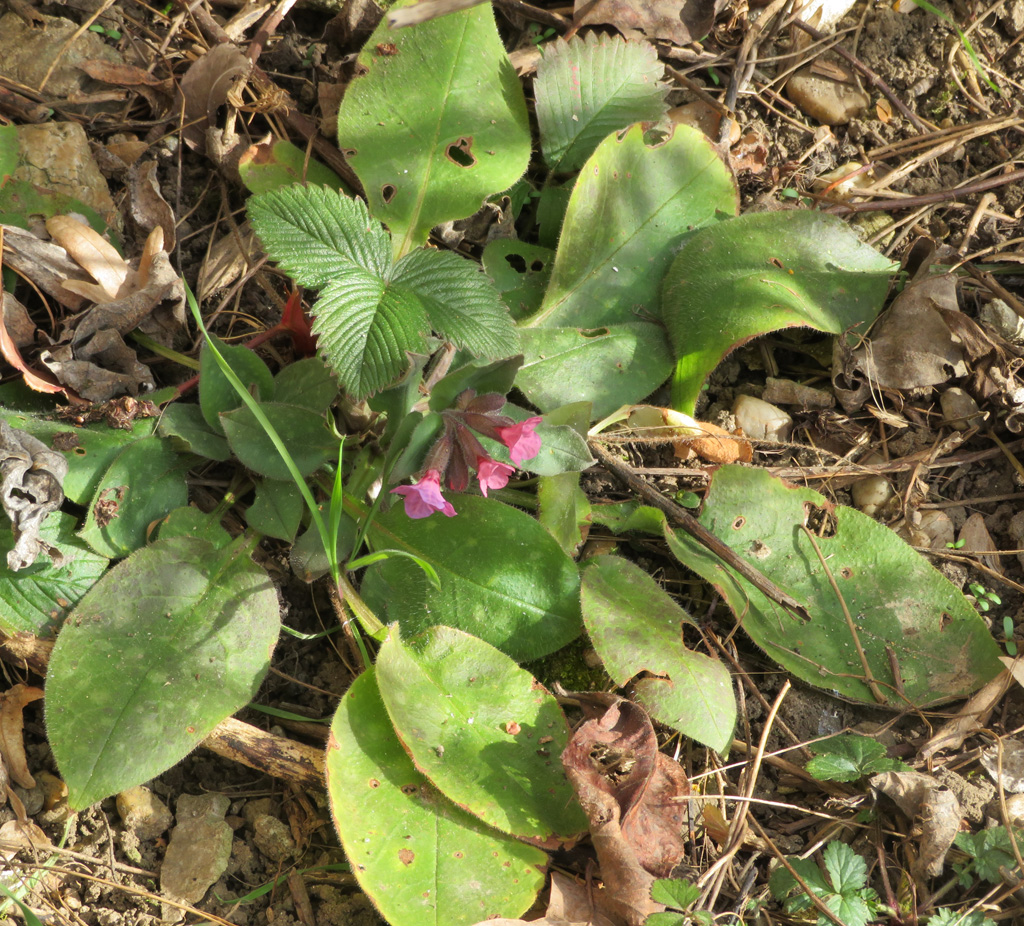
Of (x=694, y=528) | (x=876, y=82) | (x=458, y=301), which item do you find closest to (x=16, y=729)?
(x=458, y=301)

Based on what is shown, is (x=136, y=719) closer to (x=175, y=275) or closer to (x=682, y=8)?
(x=175, y=275)

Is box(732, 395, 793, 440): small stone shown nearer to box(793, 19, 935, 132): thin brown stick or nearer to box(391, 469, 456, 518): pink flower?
box(391, 469, 456, 518): pink flower

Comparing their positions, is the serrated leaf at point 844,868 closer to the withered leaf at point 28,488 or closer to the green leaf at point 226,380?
the green leaf at point 226,380

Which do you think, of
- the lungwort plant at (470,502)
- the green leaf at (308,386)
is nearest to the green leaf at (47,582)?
the lungwort plant at (470,502)

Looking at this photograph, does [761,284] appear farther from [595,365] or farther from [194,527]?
[194,527]

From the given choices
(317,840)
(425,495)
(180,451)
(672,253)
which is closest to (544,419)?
(425,495)
